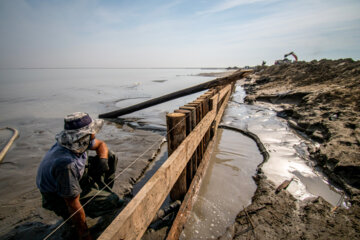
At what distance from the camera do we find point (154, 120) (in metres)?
9.02

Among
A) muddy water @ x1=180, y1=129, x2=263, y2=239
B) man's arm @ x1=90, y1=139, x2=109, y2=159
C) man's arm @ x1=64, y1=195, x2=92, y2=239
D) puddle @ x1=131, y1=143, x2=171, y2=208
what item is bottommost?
puddle @ x1=131, y1=143, x2=171, y2=208

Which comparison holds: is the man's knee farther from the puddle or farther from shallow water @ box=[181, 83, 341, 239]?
shallow water @ box=[181, 83, 341, 239]

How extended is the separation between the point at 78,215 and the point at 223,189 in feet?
8.70

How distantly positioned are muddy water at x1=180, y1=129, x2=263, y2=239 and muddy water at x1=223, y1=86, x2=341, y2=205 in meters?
0.44

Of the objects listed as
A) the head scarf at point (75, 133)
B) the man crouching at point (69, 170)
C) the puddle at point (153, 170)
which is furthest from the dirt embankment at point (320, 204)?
the head scarf at point (75, 133)

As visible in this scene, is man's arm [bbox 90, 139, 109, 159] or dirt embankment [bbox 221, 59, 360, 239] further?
man's arm [bbox 90, 139, 109, 159]

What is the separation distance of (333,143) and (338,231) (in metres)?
2.95

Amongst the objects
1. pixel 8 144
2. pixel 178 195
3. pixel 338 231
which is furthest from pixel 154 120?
pixel 338 231

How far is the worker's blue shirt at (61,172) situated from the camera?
183 centimetres

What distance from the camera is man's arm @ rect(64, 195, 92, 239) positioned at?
75.8 inches

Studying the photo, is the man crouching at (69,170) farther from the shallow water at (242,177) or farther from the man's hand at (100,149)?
the shallow water at (242,177)

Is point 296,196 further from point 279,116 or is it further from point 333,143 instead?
point 279,116

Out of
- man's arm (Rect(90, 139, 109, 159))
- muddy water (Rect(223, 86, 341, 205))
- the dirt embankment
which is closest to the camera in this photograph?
the dirt embankment

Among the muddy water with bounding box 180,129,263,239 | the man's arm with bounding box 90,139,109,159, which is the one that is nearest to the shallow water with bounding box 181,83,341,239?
the muddy water with bounding box 180,129,263,239
